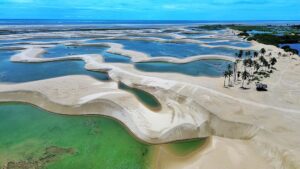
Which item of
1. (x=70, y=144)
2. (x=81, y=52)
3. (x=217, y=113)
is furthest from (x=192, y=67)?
(x=70, y=144)

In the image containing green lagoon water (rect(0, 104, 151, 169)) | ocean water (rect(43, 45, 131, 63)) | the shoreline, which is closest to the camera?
green lagoon water (rect(0, 104, 151, 169))

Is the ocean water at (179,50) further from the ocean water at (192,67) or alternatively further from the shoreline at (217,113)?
the shoreline at (217,113)

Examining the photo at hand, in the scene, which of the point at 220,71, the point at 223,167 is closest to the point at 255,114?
the point at 223,167

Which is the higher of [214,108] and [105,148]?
[214,108]

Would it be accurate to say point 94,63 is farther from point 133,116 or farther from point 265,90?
point 265,90

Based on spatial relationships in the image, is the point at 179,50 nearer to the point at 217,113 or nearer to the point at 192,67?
the point at 192,67

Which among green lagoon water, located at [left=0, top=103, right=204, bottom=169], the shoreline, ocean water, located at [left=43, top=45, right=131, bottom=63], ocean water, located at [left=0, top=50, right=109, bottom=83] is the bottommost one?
green lagoon water, located at [left=0, top=103, right=204, bottom=169]

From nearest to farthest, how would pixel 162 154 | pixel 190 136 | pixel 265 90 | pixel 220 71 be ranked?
1. pixel 162 154
2. pixel 190 136
3. pixel 265 90
4. pixel 220 71

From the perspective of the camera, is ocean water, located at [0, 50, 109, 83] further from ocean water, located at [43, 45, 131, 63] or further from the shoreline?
ocean water, located at [43, 45, 131, 63]

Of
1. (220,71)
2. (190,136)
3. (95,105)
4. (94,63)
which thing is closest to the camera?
(190,136)

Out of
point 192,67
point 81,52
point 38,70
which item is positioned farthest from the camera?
point 81,52

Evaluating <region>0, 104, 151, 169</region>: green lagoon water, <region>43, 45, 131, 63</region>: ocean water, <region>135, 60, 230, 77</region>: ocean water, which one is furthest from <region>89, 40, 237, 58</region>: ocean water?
<region>0, 104, 151, 169</region>: green lagoon water
